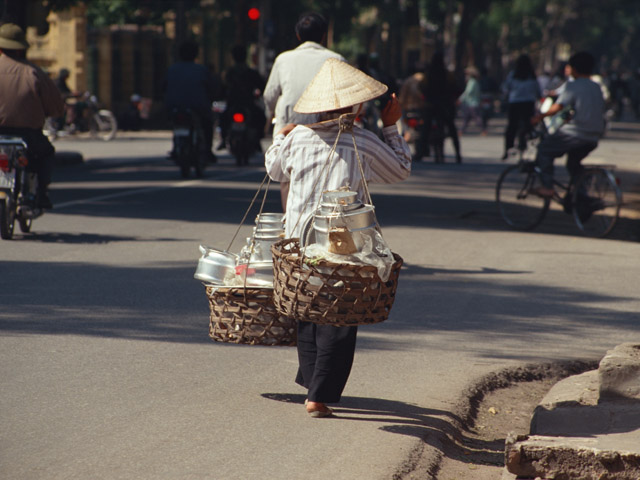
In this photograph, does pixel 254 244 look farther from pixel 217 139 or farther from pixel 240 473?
pixel 217 139

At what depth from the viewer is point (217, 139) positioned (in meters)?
26.9

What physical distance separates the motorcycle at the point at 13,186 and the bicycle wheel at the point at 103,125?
17.0 metres

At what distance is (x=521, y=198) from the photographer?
38.3 ft

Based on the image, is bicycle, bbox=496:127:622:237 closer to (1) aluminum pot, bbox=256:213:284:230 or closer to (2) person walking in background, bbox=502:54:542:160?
(1) aluminum pot, bbox=256:213:284:230

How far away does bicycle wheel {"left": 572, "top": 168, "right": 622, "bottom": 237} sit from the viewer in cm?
1093

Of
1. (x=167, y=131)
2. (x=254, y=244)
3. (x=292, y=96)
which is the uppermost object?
(x=292, y=96)

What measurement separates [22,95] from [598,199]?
5917 mm

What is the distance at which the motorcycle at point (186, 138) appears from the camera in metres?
15.9

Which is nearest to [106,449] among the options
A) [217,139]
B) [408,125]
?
[408,125]

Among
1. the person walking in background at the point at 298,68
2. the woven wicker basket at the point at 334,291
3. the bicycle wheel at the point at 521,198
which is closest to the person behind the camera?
the woven wicker basket at the point at 334,291

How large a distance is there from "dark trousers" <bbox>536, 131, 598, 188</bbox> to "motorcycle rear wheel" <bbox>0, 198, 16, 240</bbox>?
213 inches

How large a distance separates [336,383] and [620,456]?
4.33ft

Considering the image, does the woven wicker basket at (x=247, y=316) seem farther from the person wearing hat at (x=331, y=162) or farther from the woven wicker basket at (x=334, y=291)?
the woven wicker basket at (x=334, y=291)

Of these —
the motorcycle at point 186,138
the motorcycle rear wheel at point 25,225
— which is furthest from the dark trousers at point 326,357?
the motorcycle at point 186,138
